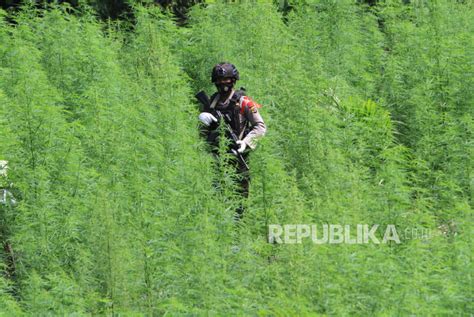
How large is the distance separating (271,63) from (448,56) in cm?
241

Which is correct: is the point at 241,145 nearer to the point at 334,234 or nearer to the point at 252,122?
the point at 252,122

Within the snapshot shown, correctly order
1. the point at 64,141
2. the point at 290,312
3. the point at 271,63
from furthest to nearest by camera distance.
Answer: the point at 271,63 < the point at 64,141 < the point at 290,312

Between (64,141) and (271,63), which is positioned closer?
(64,141)

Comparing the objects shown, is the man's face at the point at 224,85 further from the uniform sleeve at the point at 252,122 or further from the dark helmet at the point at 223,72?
the uniform sleeve at the point at 252,122

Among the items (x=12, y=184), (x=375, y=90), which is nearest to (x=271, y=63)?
(x=375, y=90)

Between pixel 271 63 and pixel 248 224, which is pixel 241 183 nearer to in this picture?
pixel 248 224

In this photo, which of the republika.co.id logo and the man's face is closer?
the republika.co.id logo

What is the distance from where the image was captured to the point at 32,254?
32.0 ft

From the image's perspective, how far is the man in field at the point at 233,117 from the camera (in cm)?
1093

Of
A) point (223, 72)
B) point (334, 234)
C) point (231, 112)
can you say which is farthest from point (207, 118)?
point (334, 234)

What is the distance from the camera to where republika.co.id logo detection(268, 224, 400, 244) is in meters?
9.01

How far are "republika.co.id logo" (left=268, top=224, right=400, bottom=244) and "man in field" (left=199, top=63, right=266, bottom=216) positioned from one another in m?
1.27

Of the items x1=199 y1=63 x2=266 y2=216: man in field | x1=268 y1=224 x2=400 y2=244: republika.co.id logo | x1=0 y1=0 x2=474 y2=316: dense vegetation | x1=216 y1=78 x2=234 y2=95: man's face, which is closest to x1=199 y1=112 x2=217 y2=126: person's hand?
x1=199 y1=63 x2=266 y2=216: man in field

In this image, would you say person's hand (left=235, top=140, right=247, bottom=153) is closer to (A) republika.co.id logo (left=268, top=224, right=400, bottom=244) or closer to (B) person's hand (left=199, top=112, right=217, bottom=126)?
(B) person's hand (left=199, top=112, right=217, bottom=126)
